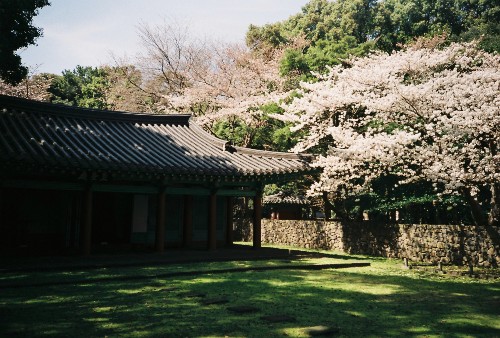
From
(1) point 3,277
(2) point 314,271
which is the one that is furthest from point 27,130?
(2) point 314,271

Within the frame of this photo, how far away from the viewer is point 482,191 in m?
22.3

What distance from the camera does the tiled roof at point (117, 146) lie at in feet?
42.3

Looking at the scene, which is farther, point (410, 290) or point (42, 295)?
point (410, 290)

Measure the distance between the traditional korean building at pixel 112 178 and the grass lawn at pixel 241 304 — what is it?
3.27m

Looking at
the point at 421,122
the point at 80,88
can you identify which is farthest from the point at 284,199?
the point at 80,88

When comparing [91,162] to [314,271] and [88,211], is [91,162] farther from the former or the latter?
[314,271]

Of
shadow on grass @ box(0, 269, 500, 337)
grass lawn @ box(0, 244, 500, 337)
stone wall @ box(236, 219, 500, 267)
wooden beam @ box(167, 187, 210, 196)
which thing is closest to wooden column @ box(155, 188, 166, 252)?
wooden beam @ box(167, 187, 210, 196)

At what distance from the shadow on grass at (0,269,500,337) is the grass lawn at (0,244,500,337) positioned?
2 cm

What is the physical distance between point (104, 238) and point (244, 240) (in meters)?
13.6

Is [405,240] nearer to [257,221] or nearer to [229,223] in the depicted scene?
[257,221]

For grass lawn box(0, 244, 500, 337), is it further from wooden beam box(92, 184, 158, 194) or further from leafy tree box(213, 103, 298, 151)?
leafy tree box(213, 103, 298, 151)

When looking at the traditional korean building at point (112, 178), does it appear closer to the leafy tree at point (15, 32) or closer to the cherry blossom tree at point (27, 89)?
the leafy tree at point (15, 32)

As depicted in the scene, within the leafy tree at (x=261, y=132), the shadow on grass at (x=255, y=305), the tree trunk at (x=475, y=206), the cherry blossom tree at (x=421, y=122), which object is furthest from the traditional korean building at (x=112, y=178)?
the tree trunk at (x=475, y=206)

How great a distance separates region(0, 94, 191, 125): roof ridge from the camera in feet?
52.0
